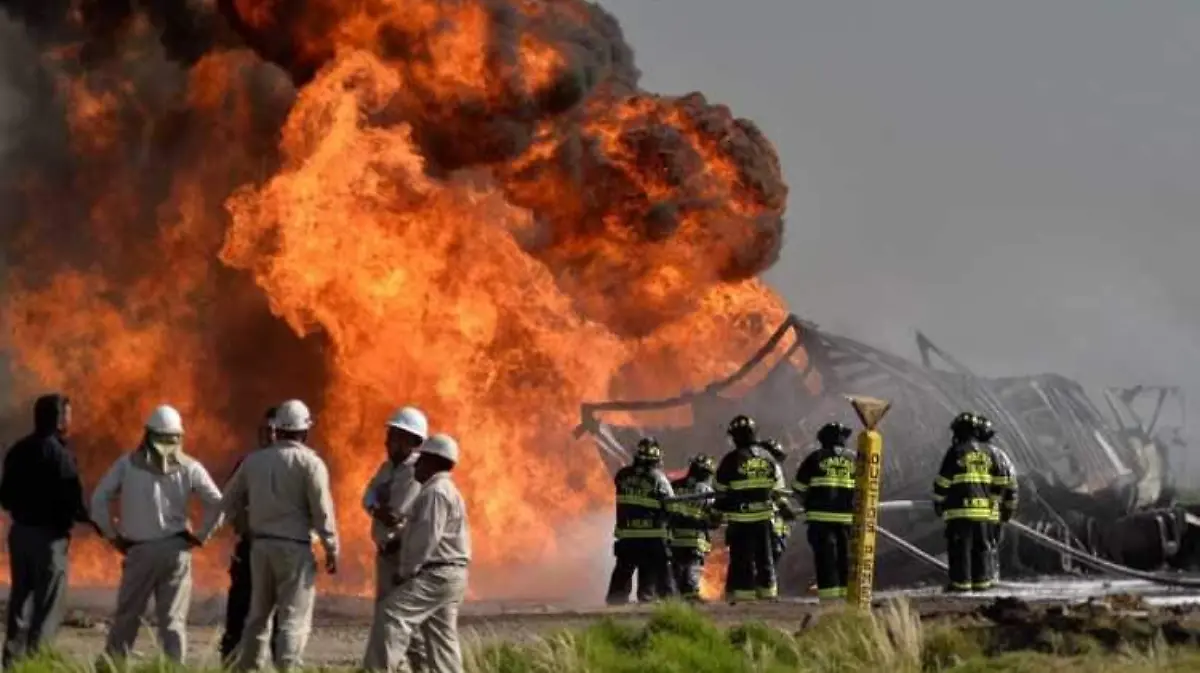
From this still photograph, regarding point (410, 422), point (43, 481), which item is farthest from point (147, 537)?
point (410, 422)

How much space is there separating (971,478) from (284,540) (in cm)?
845

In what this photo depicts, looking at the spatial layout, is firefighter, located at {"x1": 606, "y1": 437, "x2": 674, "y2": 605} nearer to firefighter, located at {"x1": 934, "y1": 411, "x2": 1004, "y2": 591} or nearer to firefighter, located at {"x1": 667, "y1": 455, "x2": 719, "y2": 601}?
firefighter, located at {"x1": 667, "y1": 455, "x2": 719, "y2": 601}

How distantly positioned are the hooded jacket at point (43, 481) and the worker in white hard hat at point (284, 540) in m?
1.67

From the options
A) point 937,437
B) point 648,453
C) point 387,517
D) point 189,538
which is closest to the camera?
point 387,517

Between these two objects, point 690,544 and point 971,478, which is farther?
point 690,544

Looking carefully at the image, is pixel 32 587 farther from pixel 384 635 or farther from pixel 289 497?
pixel 384 635

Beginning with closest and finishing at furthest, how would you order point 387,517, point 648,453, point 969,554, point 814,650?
1. point 387,517
2. point 814,650
3. point 969,554
4. point 648,453

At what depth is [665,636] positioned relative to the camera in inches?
438

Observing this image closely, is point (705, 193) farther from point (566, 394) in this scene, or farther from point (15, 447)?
point (15, 447)

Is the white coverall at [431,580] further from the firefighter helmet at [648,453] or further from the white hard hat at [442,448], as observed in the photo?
the firefighter helmet at [648,453]

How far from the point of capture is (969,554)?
16141 millimetres

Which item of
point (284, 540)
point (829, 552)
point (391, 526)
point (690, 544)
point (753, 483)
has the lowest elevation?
point (284, 540)

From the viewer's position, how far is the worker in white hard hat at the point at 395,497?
989cm

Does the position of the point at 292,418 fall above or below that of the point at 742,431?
below
